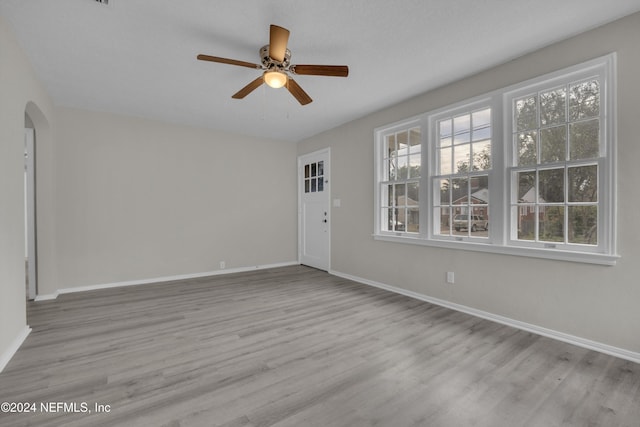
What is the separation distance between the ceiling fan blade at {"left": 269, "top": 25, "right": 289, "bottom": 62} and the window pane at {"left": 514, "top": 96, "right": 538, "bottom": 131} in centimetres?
239

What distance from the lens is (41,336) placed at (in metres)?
2.62

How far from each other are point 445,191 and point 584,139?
1.34 m

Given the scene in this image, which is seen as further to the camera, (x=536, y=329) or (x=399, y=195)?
(x=399, y=195)

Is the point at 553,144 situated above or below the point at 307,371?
above

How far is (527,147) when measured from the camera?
2805mm

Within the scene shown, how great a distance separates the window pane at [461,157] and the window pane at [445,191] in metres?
0.19

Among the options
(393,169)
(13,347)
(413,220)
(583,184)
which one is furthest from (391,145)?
(13,347)

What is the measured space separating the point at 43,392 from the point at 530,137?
14.5 feet

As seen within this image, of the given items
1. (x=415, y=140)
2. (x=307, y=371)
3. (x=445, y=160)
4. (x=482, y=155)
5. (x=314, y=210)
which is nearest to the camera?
(x=307, y=371)

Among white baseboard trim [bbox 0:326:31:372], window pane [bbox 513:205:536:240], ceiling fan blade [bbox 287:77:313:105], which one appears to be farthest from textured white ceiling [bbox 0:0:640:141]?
white baseboard trim [bbox 0:326:31:372]

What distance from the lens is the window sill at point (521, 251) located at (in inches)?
90.9

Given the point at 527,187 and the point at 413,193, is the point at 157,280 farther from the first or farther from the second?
the point at 527,187

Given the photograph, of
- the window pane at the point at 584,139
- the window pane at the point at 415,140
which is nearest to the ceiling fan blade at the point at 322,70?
the window pane at the point at 415,140

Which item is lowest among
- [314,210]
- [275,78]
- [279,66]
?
[314,210]
